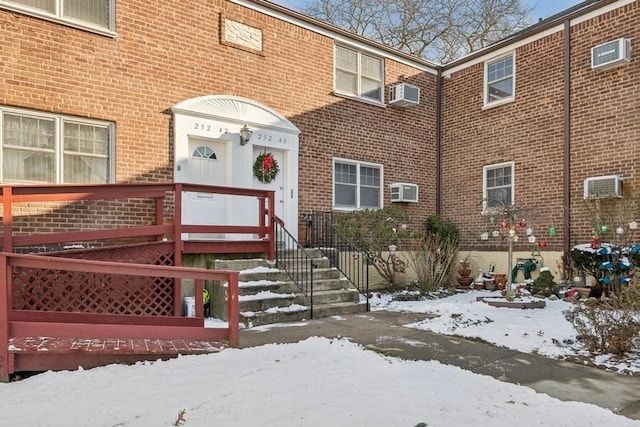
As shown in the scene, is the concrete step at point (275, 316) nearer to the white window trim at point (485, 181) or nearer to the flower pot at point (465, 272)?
the flower pot at point (465, 272)

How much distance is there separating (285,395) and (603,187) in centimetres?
818

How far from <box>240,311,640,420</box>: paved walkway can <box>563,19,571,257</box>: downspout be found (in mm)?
4614

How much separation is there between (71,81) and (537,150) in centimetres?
921

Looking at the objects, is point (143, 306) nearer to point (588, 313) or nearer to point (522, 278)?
point (588, 313)

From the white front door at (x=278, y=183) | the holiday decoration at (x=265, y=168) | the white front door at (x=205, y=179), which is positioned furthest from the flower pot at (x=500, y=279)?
the white front door at (x=205, y=179)

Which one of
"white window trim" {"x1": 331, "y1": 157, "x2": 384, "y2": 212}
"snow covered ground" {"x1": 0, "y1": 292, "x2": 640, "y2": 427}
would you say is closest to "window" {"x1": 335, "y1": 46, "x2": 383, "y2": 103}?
"white window trim" {"x1": 331, "y1": 157, "x2": 384, "y2": 212}

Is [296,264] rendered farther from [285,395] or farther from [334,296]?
[285,395]

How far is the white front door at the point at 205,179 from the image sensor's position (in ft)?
27.7

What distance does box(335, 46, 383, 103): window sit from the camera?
1098 cm

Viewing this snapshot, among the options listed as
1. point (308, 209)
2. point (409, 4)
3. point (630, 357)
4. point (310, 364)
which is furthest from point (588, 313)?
point (409, 4)

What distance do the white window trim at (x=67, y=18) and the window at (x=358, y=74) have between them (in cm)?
484

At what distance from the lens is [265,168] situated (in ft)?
30.6

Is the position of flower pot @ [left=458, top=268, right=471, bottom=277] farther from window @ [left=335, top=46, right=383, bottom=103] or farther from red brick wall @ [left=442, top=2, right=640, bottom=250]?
window @ [left=335, top=46, right=383, bottom=103]

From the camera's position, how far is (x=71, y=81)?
7387 millimetres
